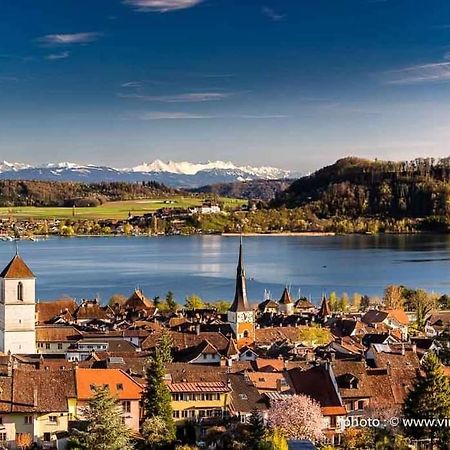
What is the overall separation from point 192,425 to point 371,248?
232 feet

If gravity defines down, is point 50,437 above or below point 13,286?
below

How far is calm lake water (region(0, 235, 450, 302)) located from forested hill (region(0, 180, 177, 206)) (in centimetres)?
4466

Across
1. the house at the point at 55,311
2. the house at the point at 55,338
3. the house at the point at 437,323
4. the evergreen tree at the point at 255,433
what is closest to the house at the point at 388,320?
the house at the point at 437,323

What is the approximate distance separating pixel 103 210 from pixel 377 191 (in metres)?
42.6

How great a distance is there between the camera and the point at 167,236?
11125 cm

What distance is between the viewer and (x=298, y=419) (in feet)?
44.0

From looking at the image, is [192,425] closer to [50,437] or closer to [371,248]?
[50,437]

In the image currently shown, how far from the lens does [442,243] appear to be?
89312 millimetres

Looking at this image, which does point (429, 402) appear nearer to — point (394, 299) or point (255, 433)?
point (255, 433)

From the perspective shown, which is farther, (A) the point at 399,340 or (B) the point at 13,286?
(A) the point at 399,340

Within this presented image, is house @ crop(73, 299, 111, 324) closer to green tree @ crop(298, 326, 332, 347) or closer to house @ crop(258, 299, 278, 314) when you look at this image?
house @ crop(258, 299, 278, 314)

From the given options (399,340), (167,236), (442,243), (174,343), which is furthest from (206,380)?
(167,236)

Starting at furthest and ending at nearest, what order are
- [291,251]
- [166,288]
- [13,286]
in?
[291,251] < [166,288] < [13,286]

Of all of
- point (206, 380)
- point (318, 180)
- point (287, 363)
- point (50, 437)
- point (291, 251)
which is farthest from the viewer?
point (318, 180)
